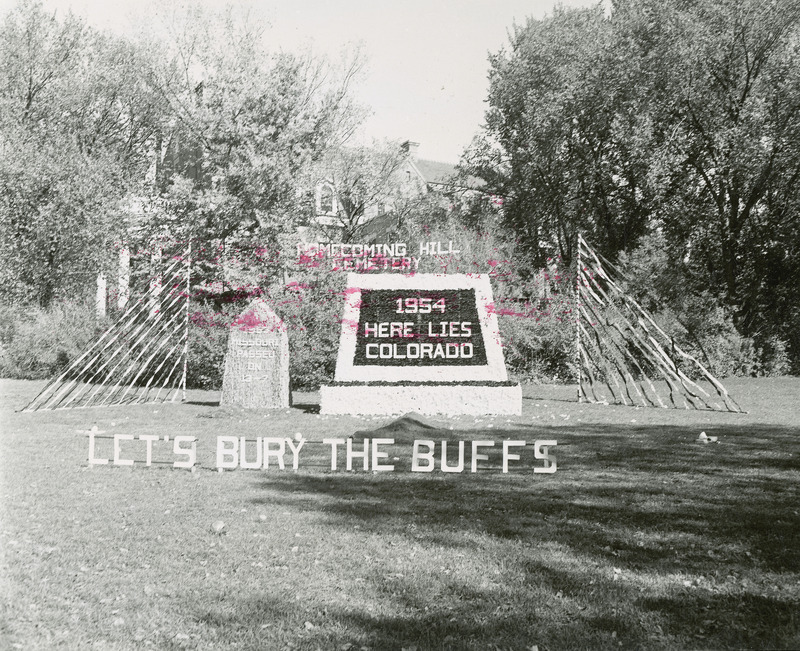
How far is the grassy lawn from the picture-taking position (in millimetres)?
4375

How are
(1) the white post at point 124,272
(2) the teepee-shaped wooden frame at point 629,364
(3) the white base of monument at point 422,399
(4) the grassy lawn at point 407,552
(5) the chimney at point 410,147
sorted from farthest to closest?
(5) the chimney at point 410,147 → (1) the white post at point 124,272 → (2) the teepee-shaped wooden frame at point 629,364 → (3) the white base of monument at point 422,399 → (4) the grassy lawn at point 407,552

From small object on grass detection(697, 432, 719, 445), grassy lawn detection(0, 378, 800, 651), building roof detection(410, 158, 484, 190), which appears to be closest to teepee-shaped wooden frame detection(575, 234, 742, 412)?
small object on grass detection(697, 432, 719, 445)

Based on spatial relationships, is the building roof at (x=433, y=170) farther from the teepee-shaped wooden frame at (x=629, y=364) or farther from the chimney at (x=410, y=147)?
the teepee-shaped wooden frame at (x=629, y=364)

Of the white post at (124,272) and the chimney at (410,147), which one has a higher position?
the chimney at (410,147)

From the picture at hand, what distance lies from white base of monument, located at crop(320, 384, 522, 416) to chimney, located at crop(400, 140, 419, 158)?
72.8 ft

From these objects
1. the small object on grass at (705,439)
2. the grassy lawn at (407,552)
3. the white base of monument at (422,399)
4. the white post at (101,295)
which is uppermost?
the white post at (101,295)

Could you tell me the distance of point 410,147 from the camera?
36719mm

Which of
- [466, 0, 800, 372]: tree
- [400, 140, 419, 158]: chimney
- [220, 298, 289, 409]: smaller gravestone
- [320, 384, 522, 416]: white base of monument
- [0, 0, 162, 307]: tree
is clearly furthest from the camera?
[400, 140, 419, 158]: chimney

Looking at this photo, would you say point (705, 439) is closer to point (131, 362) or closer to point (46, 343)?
point (131, 362)

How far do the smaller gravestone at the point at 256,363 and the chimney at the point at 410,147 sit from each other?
21.3m

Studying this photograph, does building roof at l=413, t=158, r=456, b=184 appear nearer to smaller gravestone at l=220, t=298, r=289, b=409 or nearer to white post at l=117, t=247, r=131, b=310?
white post at l=117, t=247, r=131, b=310

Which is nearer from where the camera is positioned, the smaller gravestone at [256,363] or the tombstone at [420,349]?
the tombstone at [420,349]

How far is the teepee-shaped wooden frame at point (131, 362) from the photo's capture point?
15773 mm

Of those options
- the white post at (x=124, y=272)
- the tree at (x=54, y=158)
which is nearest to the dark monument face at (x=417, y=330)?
the white post at (x=124, y=272)
